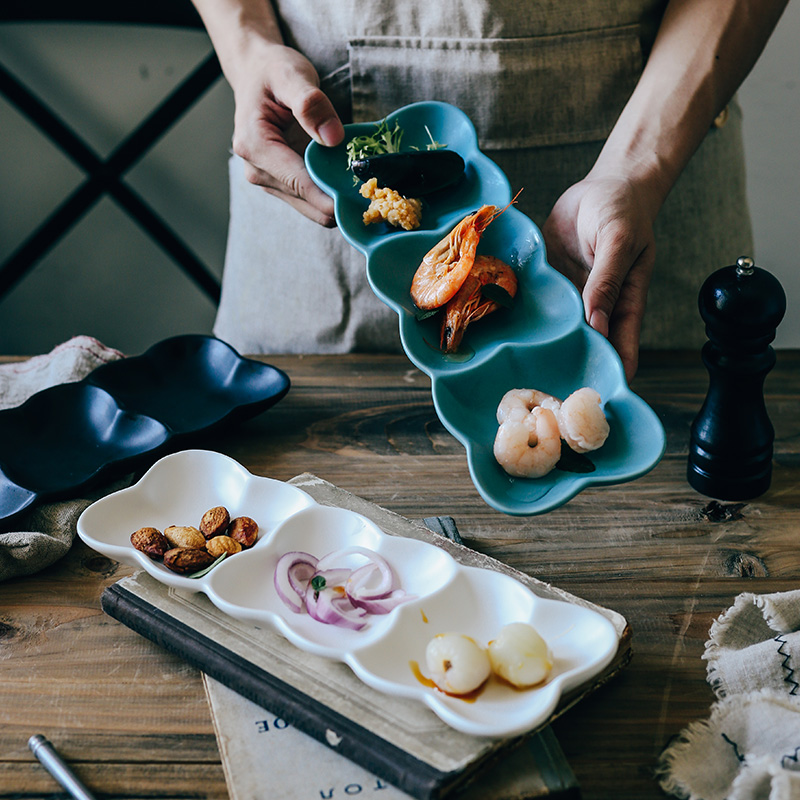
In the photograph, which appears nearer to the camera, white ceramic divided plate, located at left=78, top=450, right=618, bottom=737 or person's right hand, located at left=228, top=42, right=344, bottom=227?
white ceramic divided plate, located at left=78, top=450, right=618, bottom=737

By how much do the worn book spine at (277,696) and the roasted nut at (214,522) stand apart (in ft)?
0.41

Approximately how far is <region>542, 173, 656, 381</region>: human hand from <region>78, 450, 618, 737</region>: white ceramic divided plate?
46 centimetres

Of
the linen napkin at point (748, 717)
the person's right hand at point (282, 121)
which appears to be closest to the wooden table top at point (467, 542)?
the linen napkin at point (748, 717)

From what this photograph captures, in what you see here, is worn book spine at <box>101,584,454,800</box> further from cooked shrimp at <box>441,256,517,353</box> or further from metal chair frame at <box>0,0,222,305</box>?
metal chair frame at <box>0,0,222,305</box>

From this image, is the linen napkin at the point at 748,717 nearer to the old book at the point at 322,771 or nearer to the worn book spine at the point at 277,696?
the old book at the point at 322,771

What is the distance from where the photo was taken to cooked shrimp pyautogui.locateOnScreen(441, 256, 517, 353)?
1346 mm

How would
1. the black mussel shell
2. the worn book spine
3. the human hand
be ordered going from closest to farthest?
the worn book spine → the human hand → the black mussel shell

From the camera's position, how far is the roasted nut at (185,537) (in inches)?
42.4

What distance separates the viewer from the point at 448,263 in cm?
140

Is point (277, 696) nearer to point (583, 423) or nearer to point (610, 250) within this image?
point (583, 423)

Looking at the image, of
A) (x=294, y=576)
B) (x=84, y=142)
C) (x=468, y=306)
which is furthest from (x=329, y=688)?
(x=84, y=142)

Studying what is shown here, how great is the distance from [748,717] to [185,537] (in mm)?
684

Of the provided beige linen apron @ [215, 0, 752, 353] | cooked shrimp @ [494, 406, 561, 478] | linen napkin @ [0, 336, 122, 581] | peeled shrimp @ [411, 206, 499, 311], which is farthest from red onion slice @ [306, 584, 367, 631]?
beige linen apron @ [215, 0, 752, 353]

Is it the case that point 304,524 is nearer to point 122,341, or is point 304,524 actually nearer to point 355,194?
point 355,194
